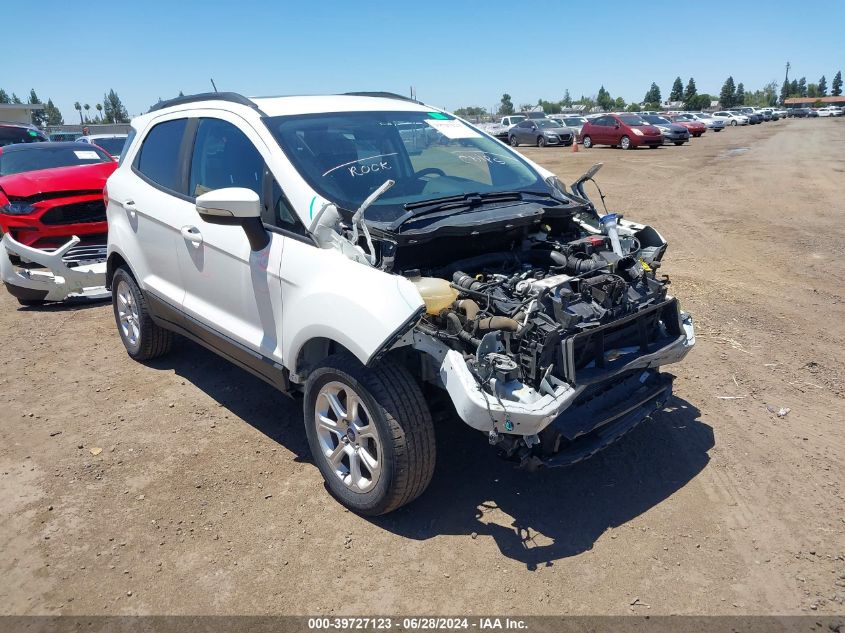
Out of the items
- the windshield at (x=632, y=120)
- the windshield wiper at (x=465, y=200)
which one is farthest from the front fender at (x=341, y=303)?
the windshield at (x=632, y=120)

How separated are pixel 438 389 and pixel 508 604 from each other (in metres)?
1.16

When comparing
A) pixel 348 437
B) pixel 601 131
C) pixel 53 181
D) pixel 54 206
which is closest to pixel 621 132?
pixel 601 131

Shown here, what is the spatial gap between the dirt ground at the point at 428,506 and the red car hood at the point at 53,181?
92.4 inches

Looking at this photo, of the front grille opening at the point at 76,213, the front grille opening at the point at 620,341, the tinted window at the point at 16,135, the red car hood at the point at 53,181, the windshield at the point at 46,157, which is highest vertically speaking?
the tinted window at the point at 16,135

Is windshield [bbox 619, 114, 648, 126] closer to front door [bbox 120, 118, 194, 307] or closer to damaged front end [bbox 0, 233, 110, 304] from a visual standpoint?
damaged front end [bbox 0, 233, 110, 304]

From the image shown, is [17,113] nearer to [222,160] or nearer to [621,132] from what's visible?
[621,132]

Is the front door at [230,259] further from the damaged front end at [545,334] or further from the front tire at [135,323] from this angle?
the front tire at [135,323]

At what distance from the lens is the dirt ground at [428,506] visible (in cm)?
296

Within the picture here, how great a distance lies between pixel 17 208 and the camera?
721 centimetres

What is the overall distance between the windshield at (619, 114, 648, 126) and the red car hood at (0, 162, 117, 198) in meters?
27.8

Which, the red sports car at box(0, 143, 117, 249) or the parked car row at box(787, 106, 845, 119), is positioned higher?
the red sports car at box(0, 143, 117, 249)

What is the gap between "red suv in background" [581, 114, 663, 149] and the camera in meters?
30.0

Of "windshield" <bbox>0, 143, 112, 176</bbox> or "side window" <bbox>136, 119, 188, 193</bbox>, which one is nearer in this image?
"side window" <bbox>136, 119, 188, 193</bbox>

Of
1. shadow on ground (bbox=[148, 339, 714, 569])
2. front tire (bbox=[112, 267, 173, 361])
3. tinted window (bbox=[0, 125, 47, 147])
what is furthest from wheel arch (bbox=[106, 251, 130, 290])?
tinted window (bbox=[0, 125, 47, 147])
